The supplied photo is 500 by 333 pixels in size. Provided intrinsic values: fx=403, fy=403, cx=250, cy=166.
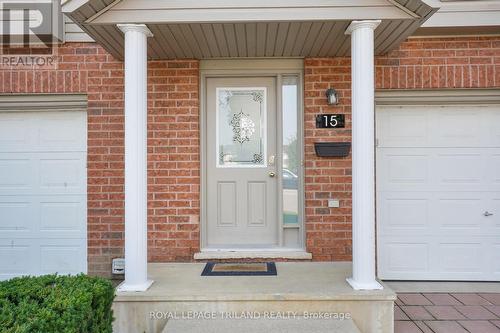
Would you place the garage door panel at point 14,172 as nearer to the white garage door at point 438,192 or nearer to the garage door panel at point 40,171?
the garage door panel at point 40,171

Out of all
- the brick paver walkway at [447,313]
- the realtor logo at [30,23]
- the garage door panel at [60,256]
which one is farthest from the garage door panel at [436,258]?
the realtor logo at [30,23]

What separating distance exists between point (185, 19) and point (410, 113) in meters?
2.88

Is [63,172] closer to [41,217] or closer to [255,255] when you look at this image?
[41,217]

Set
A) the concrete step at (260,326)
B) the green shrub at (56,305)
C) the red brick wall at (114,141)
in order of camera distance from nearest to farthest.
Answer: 1. the green shrub at (56,305)
2. the concrete step at (260,326)
3. the red brick wall at (114,141)

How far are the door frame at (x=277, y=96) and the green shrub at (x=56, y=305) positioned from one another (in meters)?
2.06

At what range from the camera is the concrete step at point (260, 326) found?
315cm

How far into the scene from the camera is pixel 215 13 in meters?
3.45

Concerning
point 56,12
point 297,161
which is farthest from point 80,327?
point 56,12

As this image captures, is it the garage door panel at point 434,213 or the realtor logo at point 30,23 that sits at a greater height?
the realtor logo at point 30,23

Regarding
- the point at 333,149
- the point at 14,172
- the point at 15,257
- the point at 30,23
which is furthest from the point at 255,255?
the point at 30,23

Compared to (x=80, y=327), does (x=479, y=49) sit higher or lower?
Answer: higher

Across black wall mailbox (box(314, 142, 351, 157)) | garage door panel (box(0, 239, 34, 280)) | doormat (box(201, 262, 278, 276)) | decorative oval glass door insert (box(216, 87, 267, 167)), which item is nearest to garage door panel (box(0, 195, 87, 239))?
garage door panel (box(0, 239, 34, 280))

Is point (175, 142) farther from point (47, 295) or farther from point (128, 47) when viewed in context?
point (47, 295)

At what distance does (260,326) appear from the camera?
3.24 metres
